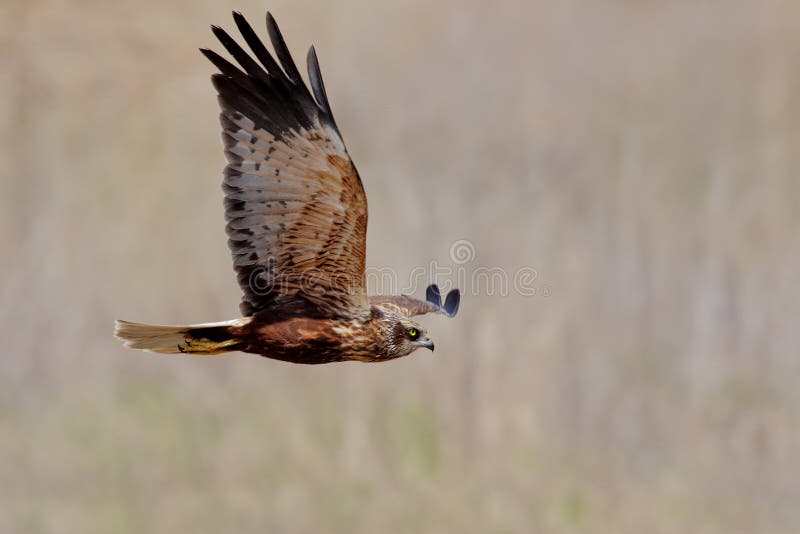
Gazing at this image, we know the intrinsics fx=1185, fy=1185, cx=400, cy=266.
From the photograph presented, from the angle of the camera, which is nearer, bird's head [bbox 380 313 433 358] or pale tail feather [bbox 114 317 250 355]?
pale tail feather [bbox 114 317 250 355]

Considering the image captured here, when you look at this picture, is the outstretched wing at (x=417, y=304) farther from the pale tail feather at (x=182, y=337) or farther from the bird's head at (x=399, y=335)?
the pale tail feather at (x=182, y=337)

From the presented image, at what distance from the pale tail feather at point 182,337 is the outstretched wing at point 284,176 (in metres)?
0.34

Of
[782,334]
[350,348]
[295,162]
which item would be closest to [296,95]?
[295,162]

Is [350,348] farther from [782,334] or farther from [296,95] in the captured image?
[782,334]

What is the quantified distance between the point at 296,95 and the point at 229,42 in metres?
0.46

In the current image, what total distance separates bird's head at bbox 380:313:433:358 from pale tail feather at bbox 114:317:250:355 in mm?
797

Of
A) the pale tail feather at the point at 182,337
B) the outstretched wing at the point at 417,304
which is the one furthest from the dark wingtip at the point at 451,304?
the pale tail feather at the point at 182,337

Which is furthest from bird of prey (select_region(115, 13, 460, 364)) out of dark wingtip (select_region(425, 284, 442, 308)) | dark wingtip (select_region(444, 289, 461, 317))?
dark wingtip (select_region(425, 284, 442, 308))

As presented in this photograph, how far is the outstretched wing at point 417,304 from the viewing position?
7.91 metres

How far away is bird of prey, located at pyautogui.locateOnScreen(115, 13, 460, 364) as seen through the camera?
20.9 ft

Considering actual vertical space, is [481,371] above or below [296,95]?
below

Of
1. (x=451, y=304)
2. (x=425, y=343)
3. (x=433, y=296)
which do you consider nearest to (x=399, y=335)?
(x=425, y=343)

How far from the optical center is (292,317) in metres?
6.74

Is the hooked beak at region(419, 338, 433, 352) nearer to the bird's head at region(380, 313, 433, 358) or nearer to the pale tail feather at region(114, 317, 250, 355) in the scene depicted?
the bird's head at region(380, 313, 433, 358)
